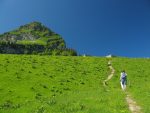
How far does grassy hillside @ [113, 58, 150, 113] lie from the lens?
44.2 metres

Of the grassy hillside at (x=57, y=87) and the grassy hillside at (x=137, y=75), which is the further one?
the grassy hillside at (x=137, y=75)

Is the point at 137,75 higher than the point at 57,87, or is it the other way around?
the point at 137,75

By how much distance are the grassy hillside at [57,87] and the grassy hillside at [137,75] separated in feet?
6.85

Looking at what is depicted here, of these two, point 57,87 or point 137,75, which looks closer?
point 57,87

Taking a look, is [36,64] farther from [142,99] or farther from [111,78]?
[142,99]

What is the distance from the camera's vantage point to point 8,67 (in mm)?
69562

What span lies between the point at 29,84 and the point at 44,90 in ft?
12.8

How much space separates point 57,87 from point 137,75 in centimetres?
1926

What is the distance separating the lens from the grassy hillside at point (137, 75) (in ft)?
145

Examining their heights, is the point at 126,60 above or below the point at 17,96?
above

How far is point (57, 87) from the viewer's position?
183 ft

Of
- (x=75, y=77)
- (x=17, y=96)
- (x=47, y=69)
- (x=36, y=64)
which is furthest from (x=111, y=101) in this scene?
(x=36, y=64)

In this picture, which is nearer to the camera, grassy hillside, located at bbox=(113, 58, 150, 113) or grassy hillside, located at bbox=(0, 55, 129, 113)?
grassy hillside, located at bbox=(0, 55, 129, 113)

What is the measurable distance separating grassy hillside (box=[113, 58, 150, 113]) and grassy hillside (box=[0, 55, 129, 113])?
82.2 inches
